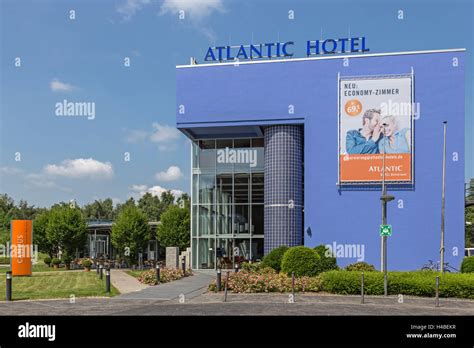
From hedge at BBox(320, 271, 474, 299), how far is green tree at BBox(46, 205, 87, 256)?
84.4 feet

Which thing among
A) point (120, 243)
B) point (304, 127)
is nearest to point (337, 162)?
point (304, 127)

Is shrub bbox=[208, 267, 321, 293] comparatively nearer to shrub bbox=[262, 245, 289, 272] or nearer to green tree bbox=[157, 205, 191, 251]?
shrub bbox=[262, 245, 289, 272]

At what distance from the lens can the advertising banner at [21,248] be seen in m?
30.1

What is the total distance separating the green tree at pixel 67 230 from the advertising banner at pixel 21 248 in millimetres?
10333

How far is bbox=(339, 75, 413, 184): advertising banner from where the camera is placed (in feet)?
104

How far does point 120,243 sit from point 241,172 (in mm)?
11241

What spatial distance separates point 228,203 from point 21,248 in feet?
45.8

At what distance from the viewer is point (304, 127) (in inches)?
1340

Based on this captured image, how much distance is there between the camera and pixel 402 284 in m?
20.3

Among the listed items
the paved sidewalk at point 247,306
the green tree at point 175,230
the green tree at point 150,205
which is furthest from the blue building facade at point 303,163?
the green tree at point 150,205

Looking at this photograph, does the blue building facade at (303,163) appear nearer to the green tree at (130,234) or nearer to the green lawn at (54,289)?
the green tree at (130,234)

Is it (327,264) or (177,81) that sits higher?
(177,81)
